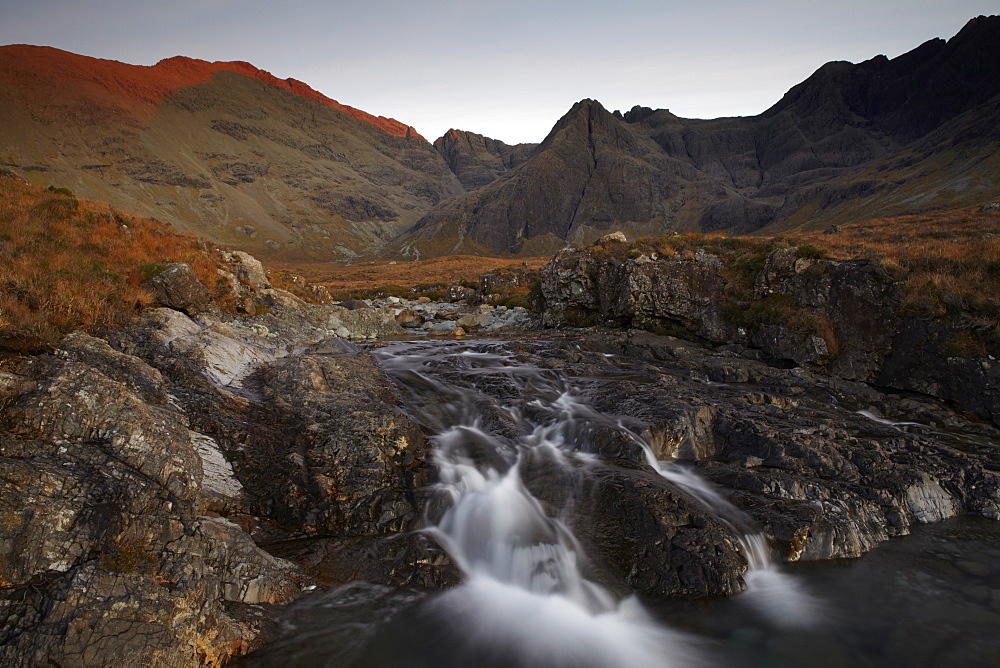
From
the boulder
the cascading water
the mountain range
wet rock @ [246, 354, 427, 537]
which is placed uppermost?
the mountain range

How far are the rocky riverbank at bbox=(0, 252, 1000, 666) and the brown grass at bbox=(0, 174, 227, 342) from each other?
0.63m

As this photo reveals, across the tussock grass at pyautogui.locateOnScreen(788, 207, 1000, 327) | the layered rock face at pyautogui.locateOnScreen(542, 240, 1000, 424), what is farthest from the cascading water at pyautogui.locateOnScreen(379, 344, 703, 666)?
the tussock grass at pyautogui.locateOnScreen(788, 207, 1000, 327)

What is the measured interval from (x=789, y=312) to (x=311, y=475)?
18177 millimetres

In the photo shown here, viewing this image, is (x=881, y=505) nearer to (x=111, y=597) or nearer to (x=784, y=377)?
(x=784, y=377)

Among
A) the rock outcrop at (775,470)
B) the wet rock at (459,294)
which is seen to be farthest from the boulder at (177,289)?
the wet rock at (459,294)

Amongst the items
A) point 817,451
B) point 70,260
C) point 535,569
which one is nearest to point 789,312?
point 817,451

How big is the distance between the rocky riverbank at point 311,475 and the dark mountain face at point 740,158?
117 metres

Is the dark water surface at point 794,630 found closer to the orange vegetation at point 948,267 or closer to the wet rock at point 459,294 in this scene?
the orange vegetation at point 948,267

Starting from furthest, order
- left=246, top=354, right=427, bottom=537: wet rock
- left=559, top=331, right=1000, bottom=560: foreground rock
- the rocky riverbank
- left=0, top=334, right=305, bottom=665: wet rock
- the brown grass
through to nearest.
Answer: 1. the brown grass
2. left=559, top=331, right=1000, bottom=560: foreground rock
3. left=246, top=354, right=427, bottom=537: wet rock
4. the rocky riverbank
5. left=0, top=334, right=305, bottom=665: wet rock

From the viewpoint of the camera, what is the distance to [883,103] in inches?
6329

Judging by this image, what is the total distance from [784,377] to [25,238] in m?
22.4

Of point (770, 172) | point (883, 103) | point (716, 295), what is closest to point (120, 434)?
point (716, 295)

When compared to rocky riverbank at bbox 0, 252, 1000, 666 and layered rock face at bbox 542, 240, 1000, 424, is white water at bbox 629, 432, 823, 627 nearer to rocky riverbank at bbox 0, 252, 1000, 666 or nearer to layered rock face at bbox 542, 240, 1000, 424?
rocky riverbank at bbox 0, 252, 1000, 666

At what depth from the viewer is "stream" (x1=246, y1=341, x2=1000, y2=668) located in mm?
5977
